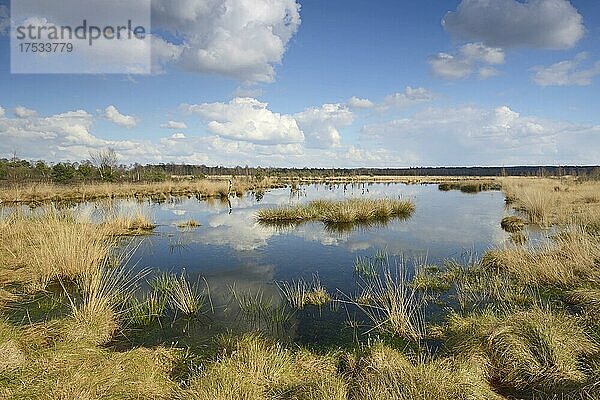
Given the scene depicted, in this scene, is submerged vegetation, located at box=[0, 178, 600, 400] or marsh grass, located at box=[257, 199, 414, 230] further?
marsh grass, located at box=[257, 199, 414, 230]

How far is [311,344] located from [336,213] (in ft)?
41.2

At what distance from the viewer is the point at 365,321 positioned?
21.5 ft

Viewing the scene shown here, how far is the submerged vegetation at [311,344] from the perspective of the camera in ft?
13.5

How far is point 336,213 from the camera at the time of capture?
18.2m

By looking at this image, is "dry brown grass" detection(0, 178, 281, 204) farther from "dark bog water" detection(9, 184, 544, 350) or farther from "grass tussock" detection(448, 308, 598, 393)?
"grass tussock" detection(448, 308, 598, 393)

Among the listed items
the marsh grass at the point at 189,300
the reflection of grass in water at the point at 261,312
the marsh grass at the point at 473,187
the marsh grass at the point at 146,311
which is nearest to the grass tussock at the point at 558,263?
the reflection of grass in water at the point at 261,312

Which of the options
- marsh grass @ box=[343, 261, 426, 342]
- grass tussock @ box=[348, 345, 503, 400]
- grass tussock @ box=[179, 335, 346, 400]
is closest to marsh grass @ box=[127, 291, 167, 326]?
grass tussock @ box=[179, 335, 346, 400]

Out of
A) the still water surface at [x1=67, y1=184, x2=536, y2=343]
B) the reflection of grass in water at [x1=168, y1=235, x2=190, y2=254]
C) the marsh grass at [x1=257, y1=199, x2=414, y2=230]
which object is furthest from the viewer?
the marsh grass at [x1=257, y1=199, x2=414, y2=230]

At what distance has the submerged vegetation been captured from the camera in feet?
13.5

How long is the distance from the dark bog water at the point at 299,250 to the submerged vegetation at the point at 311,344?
0.30 meters

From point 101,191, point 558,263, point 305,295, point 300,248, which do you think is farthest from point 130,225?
point 101,191

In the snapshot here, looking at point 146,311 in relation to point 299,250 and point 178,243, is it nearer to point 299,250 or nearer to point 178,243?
point 299,250

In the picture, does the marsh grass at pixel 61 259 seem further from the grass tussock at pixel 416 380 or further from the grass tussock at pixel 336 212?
the grass tussock at pixel 336 212

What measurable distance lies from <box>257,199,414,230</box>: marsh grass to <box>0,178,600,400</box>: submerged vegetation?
26.9 feet
